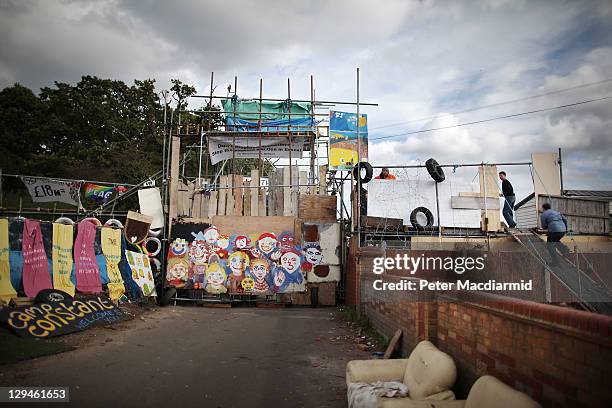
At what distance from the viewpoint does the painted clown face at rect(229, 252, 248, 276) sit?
13.2 meters

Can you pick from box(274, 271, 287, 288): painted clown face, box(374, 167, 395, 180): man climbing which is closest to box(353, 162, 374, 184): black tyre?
box(374, 167, 395, 180): man climbing

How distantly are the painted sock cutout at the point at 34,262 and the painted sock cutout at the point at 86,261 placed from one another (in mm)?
862

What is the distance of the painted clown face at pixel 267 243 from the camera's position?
13.3m

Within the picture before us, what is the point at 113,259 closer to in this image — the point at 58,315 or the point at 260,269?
the point at 58,315

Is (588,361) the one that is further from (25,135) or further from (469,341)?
(25,135)

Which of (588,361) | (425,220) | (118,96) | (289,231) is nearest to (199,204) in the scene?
(289,231)

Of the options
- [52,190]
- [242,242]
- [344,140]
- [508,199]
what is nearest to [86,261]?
[52,190]

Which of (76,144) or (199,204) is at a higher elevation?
(76,144)

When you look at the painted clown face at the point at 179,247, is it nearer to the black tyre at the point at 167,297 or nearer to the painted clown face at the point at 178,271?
the painted clown face at the point at 178,271

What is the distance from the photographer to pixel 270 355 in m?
6.92

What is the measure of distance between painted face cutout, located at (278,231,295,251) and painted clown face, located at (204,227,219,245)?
7.28 ft

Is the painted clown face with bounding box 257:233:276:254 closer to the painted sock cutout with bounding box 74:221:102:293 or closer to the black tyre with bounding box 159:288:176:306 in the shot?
the black tyre with bounding box 159:288:176:306

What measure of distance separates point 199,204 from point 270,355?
331 inches

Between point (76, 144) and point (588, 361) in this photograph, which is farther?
point (76, 144)
